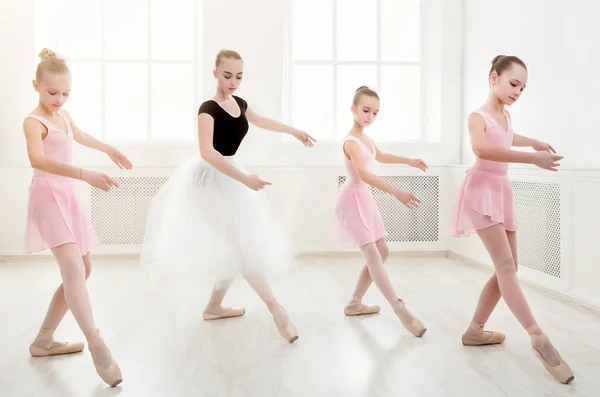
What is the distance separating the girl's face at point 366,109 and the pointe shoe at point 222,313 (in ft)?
3.55

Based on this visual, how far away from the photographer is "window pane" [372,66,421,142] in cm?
510

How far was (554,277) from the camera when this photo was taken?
343cm

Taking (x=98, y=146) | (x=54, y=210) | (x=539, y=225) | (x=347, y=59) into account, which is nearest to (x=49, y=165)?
(x=54, y=210)

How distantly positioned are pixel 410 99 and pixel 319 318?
271cm

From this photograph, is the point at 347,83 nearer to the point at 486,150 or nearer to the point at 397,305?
the point at 397,305

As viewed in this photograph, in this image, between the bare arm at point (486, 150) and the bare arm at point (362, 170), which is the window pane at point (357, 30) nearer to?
the bare arm at point (362, 170)

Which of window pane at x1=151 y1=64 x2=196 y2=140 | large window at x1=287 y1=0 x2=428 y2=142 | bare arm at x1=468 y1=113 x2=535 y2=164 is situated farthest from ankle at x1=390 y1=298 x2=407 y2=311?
window pane at x1=151 y1=64 x2=196 y2=140

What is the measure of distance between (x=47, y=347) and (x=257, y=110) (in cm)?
281

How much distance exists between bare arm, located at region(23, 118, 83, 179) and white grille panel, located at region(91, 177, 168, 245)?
→ 2537mm

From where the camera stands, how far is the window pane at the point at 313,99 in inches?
199

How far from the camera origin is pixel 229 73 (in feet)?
8.46

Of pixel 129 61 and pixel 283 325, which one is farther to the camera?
pixel 129 61

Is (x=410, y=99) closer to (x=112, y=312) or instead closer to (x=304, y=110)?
Result: (x=304, y=110)

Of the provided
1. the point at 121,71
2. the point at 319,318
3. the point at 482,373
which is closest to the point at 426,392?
the point at 482,373
